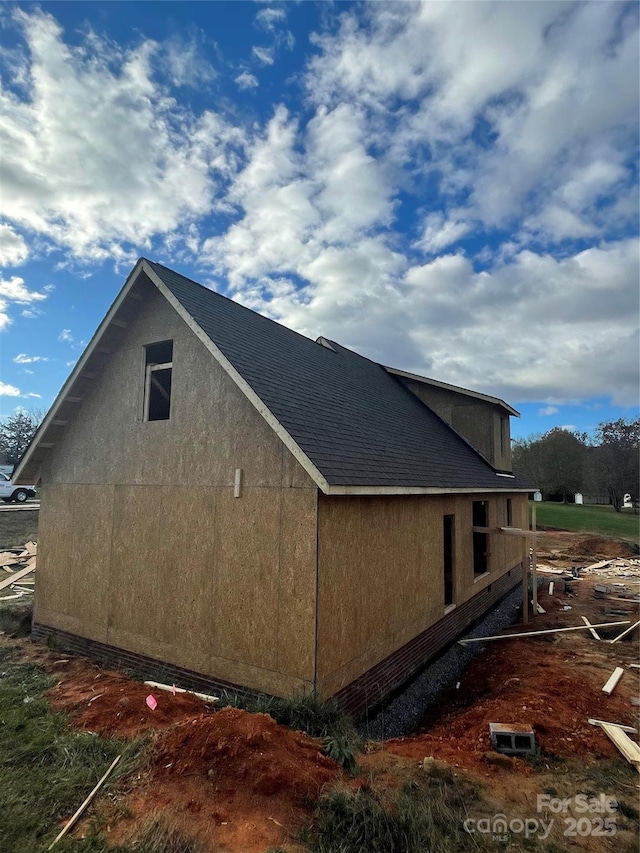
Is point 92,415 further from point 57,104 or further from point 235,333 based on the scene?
point 57,104

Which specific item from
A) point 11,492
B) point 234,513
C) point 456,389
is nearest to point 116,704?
point 234,513

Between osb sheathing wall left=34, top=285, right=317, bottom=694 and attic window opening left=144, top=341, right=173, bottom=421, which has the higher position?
attic window opening left=144, top=341, right=173, bottom=421

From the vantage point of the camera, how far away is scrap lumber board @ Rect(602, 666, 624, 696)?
659 centimetres

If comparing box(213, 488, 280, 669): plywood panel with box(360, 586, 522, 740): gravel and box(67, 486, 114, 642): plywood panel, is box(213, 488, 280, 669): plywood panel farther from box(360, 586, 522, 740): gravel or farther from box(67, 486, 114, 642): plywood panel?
box(67, 486, 114, 642): plywood panel

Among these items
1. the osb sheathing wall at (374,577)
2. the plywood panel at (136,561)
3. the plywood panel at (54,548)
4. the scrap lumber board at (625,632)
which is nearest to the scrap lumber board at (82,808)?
the osb sheathing wall at (374,577)

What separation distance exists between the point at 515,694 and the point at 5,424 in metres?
64.2

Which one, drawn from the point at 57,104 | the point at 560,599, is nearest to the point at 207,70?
the point at 57,104

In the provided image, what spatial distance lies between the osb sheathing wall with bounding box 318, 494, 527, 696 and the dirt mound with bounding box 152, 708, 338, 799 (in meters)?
1.07

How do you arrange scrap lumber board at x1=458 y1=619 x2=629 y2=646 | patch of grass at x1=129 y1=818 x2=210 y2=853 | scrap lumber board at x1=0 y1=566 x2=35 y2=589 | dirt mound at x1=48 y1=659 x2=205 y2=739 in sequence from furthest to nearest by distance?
1. scrap lumber board at x1=0 y1=566 x2=35 y2=589
2. scrap lumber board at x1=458 y1=619 x2=629 y2=646
3. dirt mound at x1=48 y1=659 x2=205 y2=739
4. patch of grass at x1=129 y1=818 x2=210 y2=853

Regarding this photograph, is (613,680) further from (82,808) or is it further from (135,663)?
(135,663)

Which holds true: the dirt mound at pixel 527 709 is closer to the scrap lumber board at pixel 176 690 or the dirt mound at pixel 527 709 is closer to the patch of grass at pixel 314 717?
the patch of grass at pixel 314 717

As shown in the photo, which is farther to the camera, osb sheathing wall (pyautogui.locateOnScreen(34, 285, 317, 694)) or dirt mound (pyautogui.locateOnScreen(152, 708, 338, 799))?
osb sheathing wall (pyautogui.locateOnScreen(34, 285, 317, 694))

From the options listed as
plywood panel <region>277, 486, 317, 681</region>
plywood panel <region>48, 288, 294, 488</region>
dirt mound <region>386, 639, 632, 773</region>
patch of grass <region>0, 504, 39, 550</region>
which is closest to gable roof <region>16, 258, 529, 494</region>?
plywood panel <region>48, 288, 294, 488</region>

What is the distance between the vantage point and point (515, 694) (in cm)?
650
